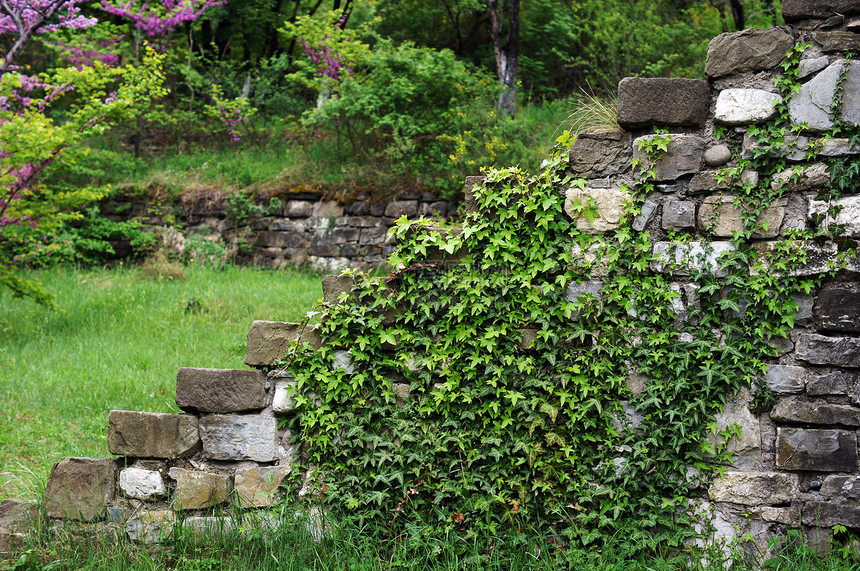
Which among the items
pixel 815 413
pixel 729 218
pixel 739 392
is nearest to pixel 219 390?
pixel 739 392

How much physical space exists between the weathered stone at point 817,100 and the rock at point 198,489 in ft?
11.5

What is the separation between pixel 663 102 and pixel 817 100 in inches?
28.1

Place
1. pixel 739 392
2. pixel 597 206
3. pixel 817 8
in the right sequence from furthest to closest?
pixel 597 206 < pixel 739 392 < pixel 817 8

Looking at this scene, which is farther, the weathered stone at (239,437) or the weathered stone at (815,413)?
the weathered stone at (239,437)

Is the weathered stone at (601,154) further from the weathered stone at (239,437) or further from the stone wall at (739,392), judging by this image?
the weathered stone at (239,437)

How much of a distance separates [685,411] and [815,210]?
3.87 feet

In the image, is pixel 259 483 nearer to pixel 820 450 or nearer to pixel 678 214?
pixel 678 214

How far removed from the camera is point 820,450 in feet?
9.61

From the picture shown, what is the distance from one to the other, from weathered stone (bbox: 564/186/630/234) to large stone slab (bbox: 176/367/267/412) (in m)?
1.93

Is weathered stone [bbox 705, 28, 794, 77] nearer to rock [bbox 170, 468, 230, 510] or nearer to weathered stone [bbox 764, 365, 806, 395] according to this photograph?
weathered stone [bbox 764, 365, 806, 395]

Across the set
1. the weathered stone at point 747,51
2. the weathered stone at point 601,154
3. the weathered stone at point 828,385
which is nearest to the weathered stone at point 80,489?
the weathered stone at point 601,154

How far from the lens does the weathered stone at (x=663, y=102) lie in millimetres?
3043

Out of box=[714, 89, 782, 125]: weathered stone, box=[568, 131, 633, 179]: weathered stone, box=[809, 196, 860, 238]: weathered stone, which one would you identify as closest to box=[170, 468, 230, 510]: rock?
box=[568, 131, 633, 179]: weathered stone

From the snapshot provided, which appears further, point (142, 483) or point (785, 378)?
point (142, 483)
